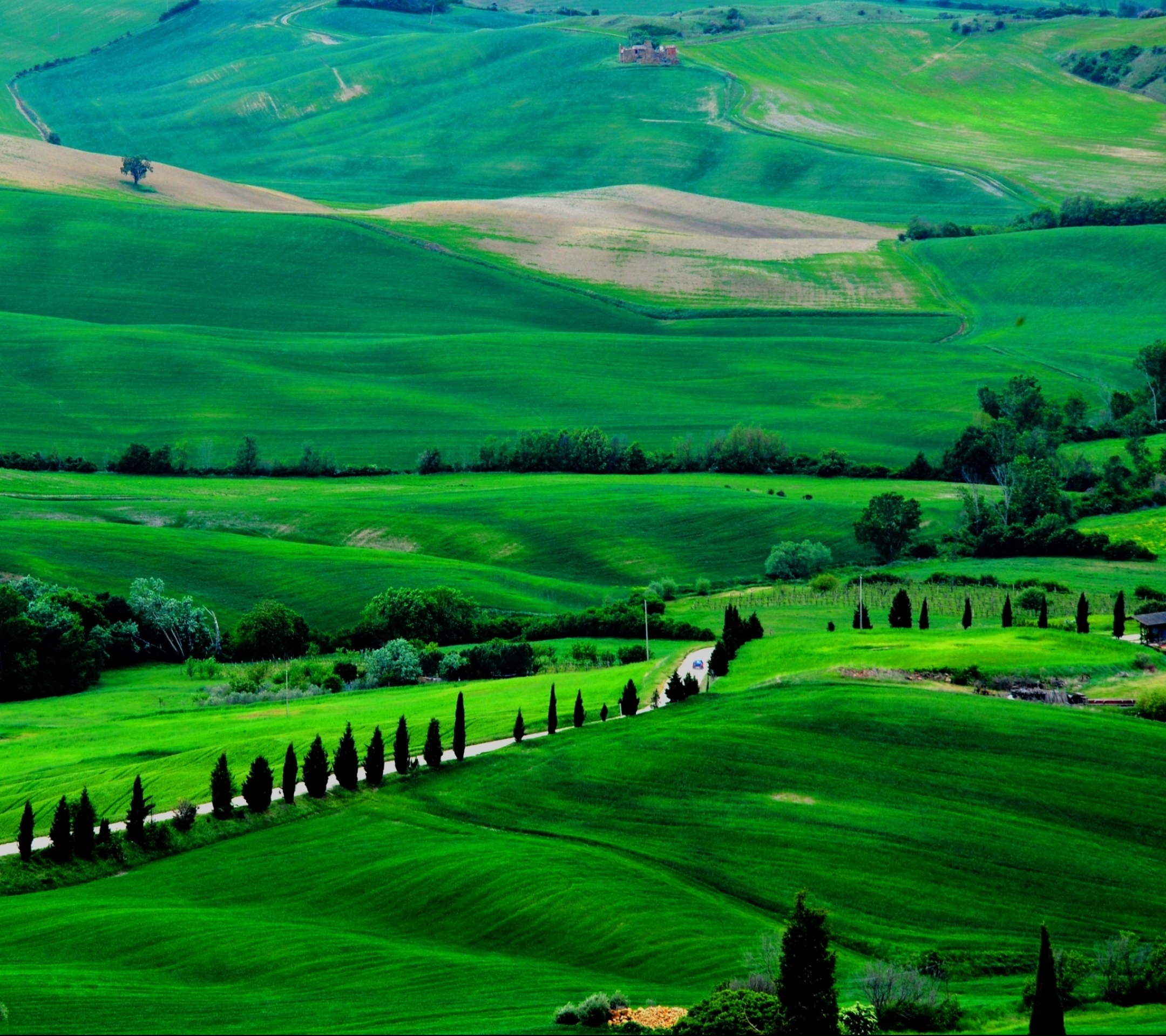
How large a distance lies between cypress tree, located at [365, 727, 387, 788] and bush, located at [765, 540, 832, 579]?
194 ft

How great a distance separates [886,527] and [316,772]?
68.9 m

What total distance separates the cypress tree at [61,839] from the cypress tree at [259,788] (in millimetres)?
6435

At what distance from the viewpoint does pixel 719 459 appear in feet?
522

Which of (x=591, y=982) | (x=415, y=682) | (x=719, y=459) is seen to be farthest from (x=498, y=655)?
(x=719, y=459)

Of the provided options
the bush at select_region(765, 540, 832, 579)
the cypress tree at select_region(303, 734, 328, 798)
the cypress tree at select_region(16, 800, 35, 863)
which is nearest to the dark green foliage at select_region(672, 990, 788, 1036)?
the cypress tree at select_region(303, 734, 328, 798)

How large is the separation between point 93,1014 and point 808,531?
90.9 meters

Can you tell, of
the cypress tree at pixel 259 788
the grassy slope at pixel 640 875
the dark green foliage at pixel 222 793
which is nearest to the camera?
the grassy slope at pixel 640 875

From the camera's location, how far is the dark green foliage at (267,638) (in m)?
110

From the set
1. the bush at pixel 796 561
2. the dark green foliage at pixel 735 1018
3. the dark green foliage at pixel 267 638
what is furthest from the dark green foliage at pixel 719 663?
the bush at pixel 796 561

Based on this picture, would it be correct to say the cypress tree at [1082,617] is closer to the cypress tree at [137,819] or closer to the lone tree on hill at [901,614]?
the lone tree on hill at [901,614]

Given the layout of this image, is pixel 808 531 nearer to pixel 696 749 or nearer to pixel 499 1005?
pixel 696 749

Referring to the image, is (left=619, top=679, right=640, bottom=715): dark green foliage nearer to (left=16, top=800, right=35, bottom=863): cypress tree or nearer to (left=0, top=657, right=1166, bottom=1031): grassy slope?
(left=0, top=657, right=1166, bottom=1031): grassy slope

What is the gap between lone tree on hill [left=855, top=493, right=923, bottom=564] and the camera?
128 metres

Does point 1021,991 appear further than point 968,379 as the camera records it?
No
